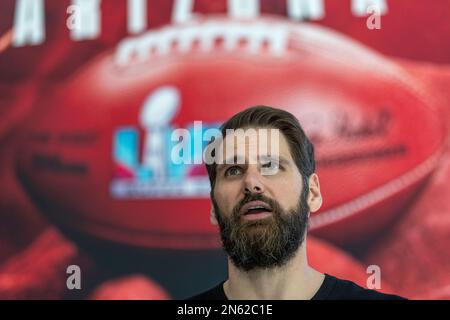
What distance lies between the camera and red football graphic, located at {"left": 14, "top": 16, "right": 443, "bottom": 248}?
7.04ft

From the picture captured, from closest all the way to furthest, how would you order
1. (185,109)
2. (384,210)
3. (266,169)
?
(266,169) → (384,210) → (185,109)

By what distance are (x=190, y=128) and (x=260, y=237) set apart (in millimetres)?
1241

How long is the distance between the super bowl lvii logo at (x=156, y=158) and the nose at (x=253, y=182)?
115 cm

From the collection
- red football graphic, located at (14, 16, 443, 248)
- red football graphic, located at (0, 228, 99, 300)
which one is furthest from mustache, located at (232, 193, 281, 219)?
red football graphic, located at (0, 228, 99, 300)

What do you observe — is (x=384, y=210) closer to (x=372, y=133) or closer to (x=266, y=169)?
(x=372, y=133)

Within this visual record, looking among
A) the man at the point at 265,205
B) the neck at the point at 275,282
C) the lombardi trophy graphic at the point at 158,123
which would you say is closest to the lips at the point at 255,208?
the man at the point at 265,205

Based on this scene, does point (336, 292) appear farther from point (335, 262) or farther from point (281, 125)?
point (335, 262)

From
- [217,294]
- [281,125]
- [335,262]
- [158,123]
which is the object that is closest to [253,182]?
[281,125]

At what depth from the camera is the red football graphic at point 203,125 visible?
2.14 m

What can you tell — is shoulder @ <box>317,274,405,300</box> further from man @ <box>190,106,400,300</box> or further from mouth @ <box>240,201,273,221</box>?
mouth @ <box>240,201,273,221</box>

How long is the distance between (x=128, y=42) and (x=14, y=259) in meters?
0.98

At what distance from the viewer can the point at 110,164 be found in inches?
91.4

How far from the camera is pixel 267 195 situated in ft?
3.45

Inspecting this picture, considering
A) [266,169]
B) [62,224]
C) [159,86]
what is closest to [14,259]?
[62,224]
